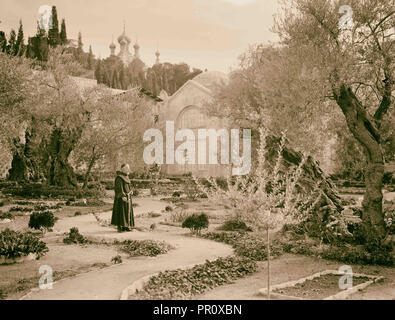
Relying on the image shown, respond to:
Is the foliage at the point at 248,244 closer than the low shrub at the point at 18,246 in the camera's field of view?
No

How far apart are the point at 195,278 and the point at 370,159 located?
655cm

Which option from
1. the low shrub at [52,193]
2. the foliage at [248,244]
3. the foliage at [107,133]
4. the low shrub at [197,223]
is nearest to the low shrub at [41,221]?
the low shrub at [197,223]

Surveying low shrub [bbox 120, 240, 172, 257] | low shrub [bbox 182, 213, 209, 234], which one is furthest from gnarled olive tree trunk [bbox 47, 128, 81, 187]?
low shrub [bbox 120, 240, 172, 257]

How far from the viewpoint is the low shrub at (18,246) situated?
31.9 feet

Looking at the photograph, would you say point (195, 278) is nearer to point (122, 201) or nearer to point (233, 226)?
point (122, 201)

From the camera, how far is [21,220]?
1677cm

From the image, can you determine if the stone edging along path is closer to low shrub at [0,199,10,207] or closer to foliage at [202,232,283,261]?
foliage at [202,232,283,261]

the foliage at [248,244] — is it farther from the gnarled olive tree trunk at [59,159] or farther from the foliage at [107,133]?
the gnarled olive tree trunk at [59,159]

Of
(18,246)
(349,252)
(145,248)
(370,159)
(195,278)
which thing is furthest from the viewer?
A: (370,159)

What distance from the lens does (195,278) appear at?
814cm

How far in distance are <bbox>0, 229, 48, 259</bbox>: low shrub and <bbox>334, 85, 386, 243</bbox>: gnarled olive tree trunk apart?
861 cm

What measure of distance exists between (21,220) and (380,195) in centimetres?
1325

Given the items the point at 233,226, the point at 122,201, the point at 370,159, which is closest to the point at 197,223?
the point at 233,226

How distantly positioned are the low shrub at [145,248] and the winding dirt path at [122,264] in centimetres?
28
